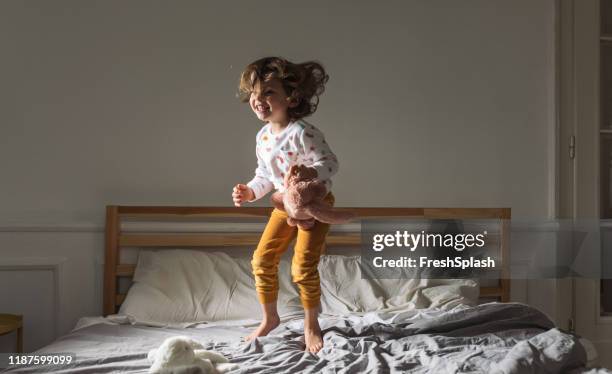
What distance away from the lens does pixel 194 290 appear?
2791mm

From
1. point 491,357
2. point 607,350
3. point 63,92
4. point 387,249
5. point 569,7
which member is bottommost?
point 607,350

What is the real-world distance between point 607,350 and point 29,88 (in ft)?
9.29

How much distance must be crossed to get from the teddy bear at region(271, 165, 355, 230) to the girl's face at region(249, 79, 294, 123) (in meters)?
0.17

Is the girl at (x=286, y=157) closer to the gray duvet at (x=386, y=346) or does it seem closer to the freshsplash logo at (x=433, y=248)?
the gray duvet at (x=386, y=346)

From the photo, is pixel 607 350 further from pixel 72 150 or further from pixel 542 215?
pixel 72 150

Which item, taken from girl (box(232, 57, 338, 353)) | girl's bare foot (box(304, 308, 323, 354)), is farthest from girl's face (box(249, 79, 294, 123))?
girl's bare foot (box(304, 308, 323, 354))

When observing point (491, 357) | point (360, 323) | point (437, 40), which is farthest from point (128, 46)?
point (491, 357)

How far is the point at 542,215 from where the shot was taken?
11.2 feet

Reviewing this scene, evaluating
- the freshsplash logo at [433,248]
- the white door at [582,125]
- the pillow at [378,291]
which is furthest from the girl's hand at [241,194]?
the white door at [582,125]

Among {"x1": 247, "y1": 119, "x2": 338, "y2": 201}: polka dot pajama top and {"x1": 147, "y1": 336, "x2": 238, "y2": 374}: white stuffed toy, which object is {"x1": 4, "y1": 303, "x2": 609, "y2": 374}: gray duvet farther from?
{"x1": 247, "y1": 119, "x2": 338, "y2": 201}: polka dot pajama top

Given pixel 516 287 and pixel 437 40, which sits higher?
pixel 437 40

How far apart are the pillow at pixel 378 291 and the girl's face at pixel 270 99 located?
45.4 inches

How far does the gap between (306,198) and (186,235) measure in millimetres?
1474

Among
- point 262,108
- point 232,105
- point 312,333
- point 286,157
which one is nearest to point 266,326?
point 312,333
